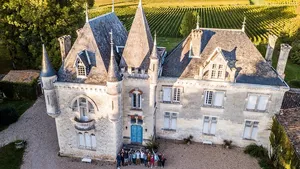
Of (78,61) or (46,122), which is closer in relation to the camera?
(78,61)

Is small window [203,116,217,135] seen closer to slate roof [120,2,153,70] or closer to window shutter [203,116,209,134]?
window shutter [203,116,209,134]

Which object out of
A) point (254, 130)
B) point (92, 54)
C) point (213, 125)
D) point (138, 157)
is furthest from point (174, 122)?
point (92, 54)

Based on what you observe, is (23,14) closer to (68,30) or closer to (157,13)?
(68,30)

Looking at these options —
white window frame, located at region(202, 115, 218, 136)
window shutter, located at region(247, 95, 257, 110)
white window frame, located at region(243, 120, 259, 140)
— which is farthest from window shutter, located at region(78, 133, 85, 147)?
window shutter, located at region(247, 95, 257, 110)

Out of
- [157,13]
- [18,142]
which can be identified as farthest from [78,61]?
[157,13]

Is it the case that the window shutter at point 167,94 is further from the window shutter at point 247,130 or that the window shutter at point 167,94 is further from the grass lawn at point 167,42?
the grass lawn at point 167,42

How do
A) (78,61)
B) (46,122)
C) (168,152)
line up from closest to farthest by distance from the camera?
(78,61)
(168,152)
(46,122)

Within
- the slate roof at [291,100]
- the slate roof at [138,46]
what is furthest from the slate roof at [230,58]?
the slate roof at [291,100]
